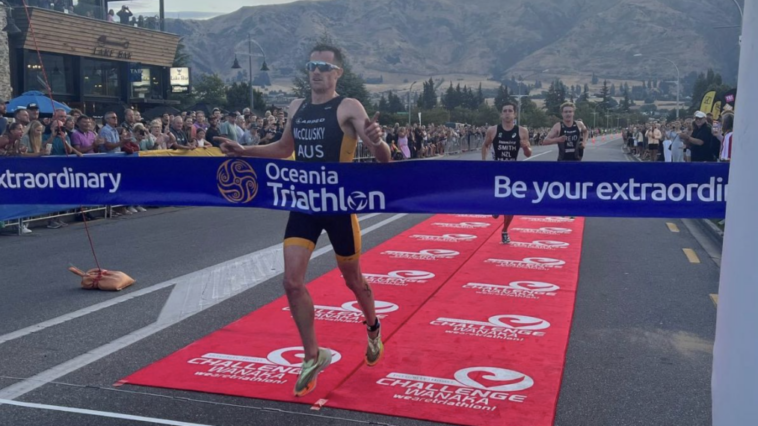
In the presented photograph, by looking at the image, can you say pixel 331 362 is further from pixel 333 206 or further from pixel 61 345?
pixel 61 345

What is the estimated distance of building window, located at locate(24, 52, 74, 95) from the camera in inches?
1328

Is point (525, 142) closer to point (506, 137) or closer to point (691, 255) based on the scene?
point (506, 137)

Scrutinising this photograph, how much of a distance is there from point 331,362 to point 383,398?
0.75m

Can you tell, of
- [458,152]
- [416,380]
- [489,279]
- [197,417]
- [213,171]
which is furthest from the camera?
[458,152]

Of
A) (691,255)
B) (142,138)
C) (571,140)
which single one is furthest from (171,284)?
(142,138)

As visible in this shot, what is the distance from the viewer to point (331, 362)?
18.4 feet

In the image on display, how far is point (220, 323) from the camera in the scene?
6.91 meters

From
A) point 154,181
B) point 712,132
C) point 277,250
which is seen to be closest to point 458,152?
point 712,132

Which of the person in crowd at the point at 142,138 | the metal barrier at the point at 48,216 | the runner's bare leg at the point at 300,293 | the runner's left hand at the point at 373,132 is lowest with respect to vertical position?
the metal barrier at the point at 48,216

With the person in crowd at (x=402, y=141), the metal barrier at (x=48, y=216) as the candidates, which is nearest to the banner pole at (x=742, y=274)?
the metal barrier at (x=48, y=216)

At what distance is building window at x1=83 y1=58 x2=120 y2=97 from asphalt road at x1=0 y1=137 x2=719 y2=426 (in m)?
27.6

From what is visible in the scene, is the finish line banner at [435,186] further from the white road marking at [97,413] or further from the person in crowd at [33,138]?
the person in crowd at [33,138]

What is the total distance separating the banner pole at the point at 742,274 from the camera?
217cm

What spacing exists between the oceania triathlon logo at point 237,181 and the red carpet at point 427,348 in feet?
3.89
